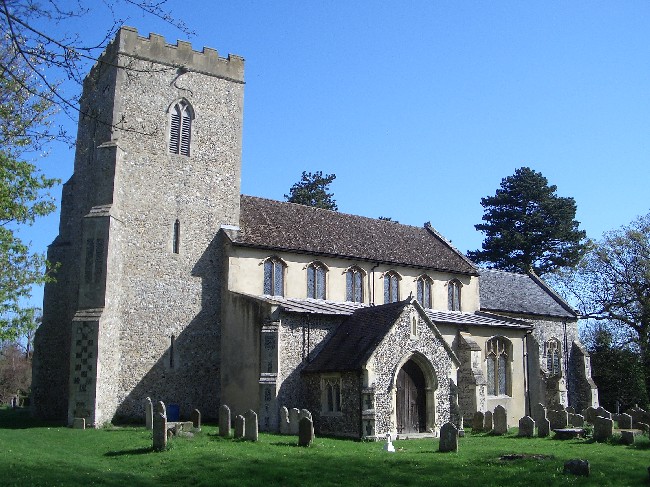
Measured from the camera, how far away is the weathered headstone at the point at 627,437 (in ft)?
67.8

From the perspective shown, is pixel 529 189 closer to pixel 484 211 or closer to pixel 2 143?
→ pixel 484 211

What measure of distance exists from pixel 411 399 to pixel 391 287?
884 centimetres

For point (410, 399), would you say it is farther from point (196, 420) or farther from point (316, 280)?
point (316, 280)

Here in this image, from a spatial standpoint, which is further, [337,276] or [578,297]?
[578,297]

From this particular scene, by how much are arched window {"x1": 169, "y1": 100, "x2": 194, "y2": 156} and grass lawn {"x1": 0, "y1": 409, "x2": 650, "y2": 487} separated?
41.0 feet

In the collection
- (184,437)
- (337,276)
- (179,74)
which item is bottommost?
(184,437)

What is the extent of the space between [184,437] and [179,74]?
16.3m

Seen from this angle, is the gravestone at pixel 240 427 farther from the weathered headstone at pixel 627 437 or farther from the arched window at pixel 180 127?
the arched window at pixel 180 127

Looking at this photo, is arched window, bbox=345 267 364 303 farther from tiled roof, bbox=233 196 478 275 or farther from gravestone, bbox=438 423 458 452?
gravestone, bbox=438 423 458 452

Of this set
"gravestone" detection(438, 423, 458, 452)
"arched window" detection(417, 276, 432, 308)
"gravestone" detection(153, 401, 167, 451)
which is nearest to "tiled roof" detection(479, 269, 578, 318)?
"arched window" detection(417, 276, 432, 308)

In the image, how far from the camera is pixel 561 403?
33250 mm

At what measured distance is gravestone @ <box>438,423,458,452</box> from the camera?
18.7 metres

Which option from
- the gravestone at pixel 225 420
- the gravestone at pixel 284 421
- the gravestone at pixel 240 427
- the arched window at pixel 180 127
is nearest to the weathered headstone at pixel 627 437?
the gravestone at pixel 284 421

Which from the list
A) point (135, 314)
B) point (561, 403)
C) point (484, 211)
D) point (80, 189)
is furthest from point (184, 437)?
point (484, 211)
